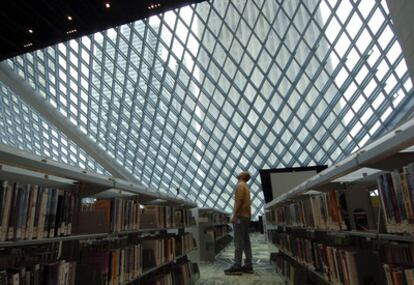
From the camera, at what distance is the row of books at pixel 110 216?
234 cm

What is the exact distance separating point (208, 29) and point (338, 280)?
11.8 meters

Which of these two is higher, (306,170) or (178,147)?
(178,147)

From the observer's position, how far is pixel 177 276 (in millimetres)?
4004

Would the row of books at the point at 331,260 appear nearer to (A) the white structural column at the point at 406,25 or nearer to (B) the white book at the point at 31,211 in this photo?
(B) the white book at the point at 31,211

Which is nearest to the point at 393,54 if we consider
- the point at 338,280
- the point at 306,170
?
the point at 306,170

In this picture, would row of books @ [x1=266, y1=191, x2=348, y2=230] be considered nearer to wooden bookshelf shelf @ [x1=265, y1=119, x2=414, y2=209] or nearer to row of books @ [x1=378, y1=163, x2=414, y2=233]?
wooden bookshelf shelf @ [x1=265, y1=119, x2=414, y2=209]

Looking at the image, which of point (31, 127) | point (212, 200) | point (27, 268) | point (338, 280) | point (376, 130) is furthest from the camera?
point (31, 127)

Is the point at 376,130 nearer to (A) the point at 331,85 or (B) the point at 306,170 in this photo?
(A) the point at 331,85

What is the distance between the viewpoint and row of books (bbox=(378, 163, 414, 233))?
1.41m

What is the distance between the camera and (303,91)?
38.5ft

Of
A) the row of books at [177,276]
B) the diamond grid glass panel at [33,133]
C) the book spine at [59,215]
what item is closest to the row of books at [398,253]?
the book spine at [59,215]


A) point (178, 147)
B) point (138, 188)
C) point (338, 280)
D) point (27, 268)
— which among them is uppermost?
point (178, 147)

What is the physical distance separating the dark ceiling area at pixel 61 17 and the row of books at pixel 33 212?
27.1 ft

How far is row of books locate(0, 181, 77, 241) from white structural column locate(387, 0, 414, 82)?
15.6 feet
